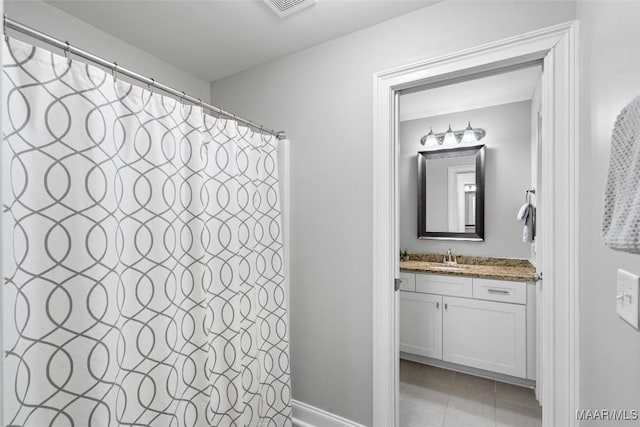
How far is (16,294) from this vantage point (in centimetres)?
88

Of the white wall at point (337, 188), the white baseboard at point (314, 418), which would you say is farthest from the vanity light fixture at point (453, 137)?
the white baseboard at point (314, 418)

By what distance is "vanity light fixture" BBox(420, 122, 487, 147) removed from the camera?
299 cm

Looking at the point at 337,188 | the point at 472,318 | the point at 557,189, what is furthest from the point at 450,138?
the point at 557,189

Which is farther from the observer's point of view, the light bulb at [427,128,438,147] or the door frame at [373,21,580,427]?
the light bulb at [427,128,438,147]

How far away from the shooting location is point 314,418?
1906 mm

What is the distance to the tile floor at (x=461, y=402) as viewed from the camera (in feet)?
6.66

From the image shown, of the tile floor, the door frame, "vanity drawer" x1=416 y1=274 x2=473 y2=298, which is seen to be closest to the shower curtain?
the tile floor

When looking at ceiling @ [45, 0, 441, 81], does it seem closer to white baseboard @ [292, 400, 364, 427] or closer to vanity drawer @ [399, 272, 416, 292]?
vanity drawer @ [399, 272, 416, 292]

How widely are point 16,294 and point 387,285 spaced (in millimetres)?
1494

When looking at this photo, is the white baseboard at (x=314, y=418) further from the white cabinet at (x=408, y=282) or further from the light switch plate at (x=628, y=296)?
the light switch plate at (x=628, y=296)

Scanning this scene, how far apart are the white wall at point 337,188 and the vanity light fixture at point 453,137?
5.46 ft

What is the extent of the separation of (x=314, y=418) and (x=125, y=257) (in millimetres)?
1520

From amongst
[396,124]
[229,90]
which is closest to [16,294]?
[396,124]

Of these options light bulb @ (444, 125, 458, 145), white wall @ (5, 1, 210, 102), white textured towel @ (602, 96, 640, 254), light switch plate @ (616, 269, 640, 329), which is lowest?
light switch plate @ (616, 269, 640, 329)
